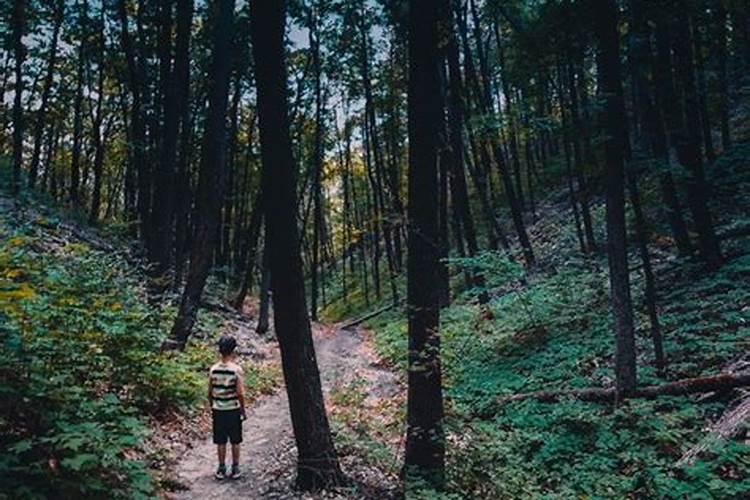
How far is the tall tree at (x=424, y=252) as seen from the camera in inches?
257

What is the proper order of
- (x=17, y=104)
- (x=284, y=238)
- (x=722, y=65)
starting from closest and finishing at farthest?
(x=284, y=238) → (x=722, y=65) → (x=17, y=104)

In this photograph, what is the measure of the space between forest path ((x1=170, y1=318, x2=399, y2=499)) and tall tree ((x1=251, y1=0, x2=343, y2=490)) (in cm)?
60

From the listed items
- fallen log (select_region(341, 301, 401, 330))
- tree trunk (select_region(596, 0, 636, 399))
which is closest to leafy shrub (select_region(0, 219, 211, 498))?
tree trunk (select_region(596, 0, 636, 399))

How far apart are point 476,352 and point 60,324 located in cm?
932

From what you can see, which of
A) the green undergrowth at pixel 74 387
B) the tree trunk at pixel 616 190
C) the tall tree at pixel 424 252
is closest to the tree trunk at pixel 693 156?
the tree trunk at pixel 616 190

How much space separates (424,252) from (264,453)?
4.23 meters

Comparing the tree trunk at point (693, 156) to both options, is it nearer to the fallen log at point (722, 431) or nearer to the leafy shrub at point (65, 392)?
the fallen log at point (722, 431)

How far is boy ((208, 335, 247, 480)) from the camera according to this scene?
7.13 metres

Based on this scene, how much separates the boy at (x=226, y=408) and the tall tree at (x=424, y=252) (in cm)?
229

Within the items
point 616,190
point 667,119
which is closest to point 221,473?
point 616,190

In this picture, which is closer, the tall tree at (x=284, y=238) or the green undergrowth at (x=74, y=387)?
the green undergrowth at (x=74, y=387)

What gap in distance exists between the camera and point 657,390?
323 inches

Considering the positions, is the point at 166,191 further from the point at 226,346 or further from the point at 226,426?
the point at 226,426

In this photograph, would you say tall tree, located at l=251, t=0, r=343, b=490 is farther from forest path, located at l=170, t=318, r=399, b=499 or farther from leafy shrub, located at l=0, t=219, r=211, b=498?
leafy shrub, located at l=0, t=219, r=211, b=498
